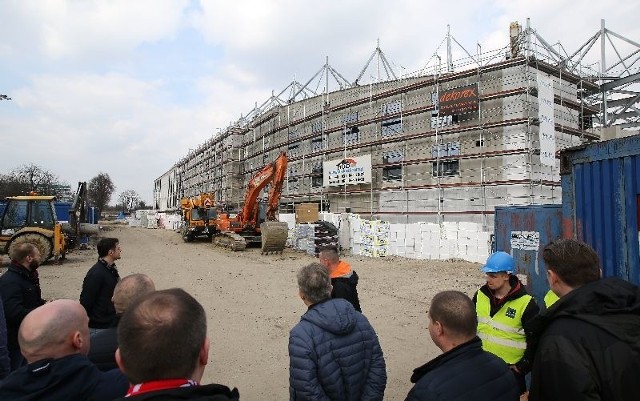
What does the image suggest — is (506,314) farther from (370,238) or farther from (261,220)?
(261,220)

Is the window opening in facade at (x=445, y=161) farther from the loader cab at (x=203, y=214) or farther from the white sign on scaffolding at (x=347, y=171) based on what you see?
the loader cab at (x=203, y=214)

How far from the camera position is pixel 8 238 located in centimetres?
1359

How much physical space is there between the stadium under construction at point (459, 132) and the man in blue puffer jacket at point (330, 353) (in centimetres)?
1747

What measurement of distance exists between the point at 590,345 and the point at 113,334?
2.58 metres

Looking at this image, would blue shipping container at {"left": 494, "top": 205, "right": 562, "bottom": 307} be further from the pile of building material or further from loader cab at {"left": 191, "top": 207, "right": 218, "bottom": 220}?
loader cab at {"left": 191, "top": 207, "right": 218, "bottom": 220}

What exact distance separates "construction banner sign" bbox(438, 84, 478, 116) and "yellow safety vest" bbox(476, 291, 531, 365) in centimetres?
1874

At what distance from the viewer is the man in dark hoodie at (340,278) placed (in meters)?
3.72

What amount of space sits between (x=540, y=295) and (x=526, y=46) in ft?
57.7

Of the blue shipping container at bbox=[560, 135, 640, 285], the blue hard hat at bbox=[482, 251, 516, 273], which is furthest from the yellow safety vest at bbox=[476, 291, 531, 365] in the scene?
the blue shipping container at bbox=[560, 135, 640, 285]

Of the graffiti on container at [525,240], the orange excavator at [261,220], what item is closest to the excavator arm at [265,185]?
the orange excavator at [261,220]

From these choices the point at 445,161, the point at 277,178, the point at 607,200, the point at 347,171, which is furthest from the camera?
the point at 347,171

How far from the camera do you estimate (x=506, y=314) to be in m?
3.00

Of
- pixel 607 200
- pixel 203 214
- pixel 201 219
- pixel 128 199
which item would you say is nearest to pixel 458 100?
pixel 203 214

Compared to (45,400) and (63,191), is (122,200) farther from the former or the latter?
(45,400)
